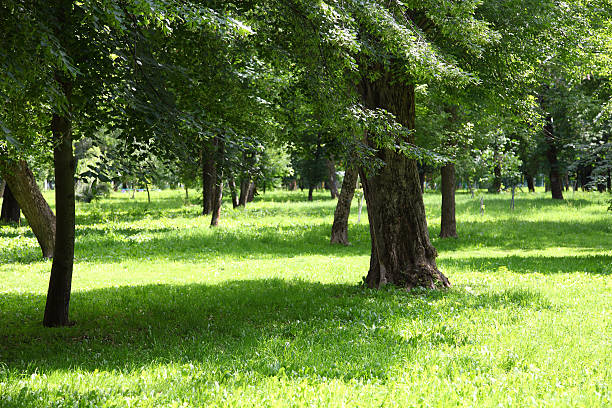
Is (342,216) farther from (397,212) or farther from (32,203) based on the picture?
(32,203)

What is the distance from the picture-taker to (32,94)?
609cm

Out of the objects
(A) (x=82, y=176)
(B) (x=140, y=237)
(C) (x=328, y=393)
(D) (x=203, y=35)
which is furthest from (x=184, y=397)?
(B) (x=140, y=237)

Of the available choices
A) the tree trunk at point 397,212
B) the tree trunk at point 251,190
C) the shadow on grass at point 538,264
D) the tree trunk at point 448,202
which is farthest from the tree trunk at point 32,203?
the tree trunk at point 251,190

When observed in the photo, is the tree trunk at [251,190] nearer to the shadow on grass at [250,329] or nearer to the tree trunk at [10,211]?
the tree trunk at [10,211]

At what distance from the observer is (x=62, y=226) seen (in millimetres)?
8297

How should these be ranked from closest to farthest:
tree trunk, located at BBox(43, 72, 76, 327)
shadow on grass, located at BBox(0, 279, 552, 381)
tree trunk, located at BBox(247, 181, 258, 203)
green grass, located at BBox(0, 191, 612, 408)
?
green grass, located at BBox(0, 191, 612, 408) → shadow on grass, located at BBox(0, 279, 552, 381) → tree trunk, located at BBox(43, 72, 76, 327) → tree trunk, located at BBox(247, 181, 258, 203)

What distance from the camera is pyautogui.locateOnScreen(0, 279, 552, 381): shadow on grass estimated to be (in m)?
6.30

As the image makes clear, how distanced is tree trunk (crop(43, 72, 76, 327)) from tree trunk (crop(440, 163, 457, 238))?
17.0 m

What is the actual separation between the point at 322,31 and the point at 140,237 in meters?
16.7

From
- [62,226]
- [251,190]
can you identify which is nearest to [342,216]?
[62,226]

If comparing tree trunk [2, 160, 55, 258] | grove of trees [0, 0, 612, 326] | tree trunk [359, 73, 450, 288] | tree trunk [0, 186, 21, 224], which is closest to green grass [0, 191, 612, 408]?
tree trunk [359, 73, 450, 288]

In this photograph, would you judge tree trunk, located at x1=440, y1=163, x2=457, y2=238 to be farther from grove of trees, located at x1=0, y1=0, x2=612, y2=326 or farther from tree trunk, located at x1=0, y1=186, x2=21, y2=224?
tree trunk, located at x1=0, y1=186, x2=21, y2=224

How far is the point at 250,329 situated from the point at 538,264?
11231 millimetres

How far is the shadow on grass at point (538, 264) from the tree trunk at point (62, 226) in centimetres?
1089
